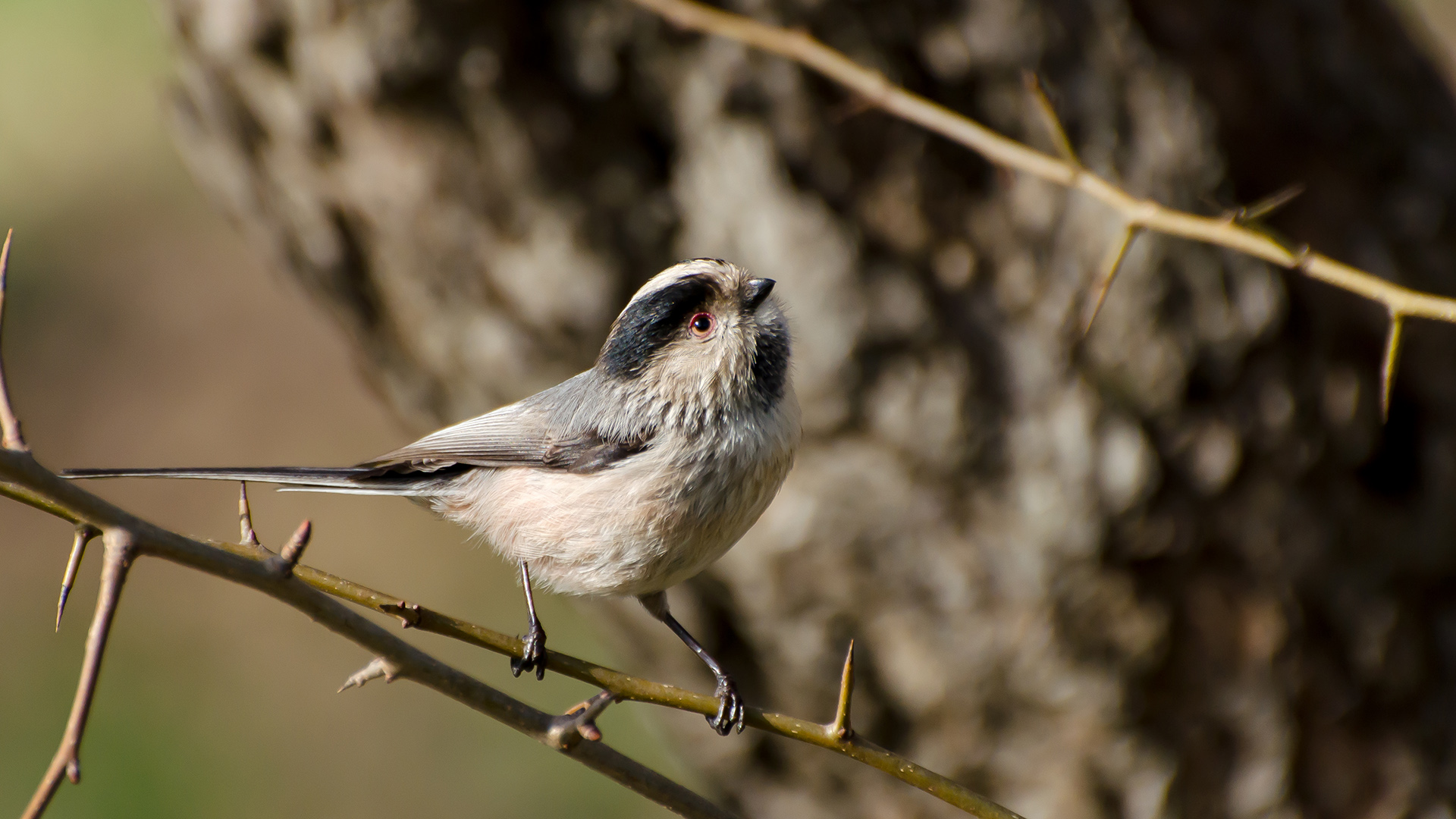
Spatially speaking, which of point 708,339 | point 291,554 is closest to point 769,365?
point 708,339

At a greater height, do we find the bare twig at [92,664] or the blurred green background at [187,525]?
the blurred green background at [187,525]

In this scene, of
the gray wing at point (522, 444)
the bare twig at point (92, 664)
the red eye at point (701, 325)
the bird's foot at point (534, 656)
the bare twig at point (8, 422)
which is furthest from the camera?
the gray wing at point (522, 444)

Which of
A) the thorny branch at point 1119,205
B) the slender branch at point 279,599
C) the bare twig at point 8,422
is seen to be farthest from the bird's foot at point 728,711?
the bare twig at point 8,422

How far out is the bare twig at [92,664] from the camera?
928 mm

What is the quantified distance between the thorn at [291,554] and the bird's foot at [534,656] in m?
0.30

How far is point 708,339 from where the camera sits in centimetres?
196

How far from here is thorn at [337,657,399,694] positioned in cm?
127

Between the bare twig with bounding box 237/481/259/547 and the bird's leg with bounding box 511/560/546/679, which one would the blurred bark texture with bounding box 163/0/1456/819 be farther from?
the bare twig with bounding box 237/481/259/547

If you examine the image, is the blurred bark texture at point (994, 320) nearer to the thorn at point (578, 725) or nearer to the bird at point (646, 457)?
the bird at point (646, 457)

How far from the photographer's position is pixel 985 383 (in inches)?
128

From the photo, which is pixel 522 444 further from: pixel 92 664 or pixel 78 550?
pixel 92 664

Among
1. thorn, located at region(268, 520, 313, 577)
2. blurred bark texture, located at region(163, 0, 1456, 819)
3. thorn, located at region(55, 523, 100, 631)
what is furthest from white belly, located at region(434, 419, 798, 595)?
blurred bark texture, located at region(163, 0, 1456, 819)

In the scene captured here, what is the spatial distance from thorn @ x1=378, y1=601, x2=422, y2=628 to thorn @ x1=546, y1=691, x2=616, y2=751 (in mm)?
226

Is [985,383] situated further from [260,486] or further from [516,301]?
[260,486]
